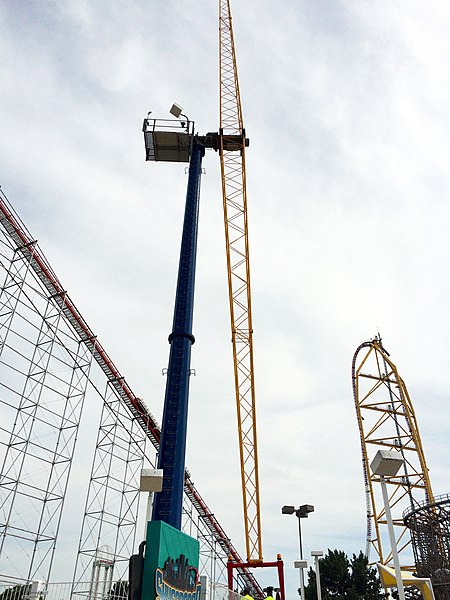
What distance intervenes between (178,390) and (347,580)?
907 inches

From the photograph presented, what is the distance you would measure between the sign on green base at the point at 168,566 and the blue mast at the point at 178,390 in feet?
23.1

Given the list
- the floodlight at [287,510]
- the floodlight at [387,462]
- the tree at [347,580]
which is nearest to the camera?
the floodlight at [387,462]

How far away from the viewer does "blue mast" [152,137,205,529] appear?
62.0ft

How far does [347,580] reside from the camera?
35.3 m

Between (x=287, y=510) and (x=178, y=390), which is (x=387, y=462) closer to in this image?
(x=287, y=510)

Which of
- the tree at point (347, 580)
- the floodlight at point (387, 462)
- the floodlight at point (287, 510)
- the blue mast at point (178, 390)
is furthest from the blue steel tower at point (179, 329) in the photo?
the tree at point (347, 580)

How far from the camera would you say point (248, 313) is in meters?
33.6

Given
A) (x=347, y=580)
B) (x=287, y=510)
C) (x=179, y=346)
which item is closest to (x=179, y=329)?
(x=179, y=346)

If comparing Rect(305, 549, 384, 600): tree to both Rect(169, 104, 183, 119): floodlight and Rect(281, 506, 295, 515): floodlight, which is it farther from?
Rect(169, 104, 183, 119): floodlight

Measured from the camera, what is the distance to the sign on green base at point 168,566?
951cm

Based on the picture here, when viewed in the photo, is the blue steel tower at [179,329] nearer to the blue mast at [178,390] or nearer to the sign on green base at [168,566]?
the blue mast at [178,390]

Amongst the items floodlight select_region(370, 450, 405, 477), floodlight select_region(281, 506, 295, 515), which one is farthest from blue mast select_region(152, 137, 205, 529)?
floodlight select_region(370, 450, 405, 477)

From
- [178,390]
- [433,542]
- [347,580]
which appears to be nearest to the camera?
[178,390]

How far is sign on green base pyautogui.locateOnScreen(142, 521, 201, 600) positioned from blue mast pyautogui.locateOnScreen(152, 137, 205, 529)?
7.05m
